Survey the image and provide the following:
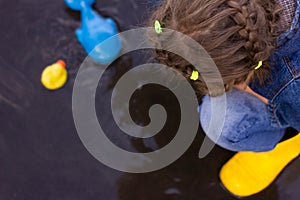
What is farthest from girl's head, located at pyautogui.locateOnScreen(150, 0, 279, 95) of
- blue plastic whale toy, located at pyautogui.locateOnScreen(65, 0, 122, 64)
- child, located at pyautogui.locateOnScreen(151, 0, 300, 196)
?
blue plastic whale toy, located at pyautogui.locateOnScreen(65, 0, 122, 64)

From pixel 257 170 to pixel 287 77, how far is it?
43 centimetres

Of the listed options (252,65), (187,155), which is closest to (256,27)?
(252,65)

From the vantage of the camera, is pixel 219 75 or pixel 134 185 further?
pixel 134 185

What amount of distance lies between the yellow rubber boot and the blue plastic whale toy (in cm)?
48

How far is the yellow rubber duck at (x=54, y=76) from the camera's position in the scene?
1.15 m

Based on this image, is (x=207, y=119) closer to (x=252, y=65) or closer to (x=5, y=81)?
(x=252, y=65)

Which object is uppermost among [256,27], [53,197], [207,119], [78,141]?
[256,27]

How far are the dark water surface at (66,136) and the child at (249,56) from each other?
21cm

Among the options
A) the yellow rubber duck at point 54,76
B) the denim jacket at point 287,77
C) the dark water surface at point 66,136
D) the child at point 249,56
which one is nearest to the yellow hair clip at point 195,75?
the child at point 249,56

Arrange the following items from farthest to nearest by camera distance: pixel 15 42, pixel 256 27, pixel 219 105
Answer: pixel 15 42 < pixel 219 105 < pixel 256 27

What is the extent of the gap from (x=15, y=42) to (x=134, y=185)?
0.58 metres

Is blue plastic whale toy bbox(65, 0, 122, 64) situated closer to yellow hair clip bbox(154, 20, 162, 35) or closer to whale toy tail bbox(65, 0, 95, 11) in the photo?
whale toy tail bbox(65, 0, 95, 11)

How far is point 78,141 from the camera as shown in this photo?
1.15 metres

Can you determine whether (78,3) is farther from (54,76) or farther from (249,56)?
(249,56)
